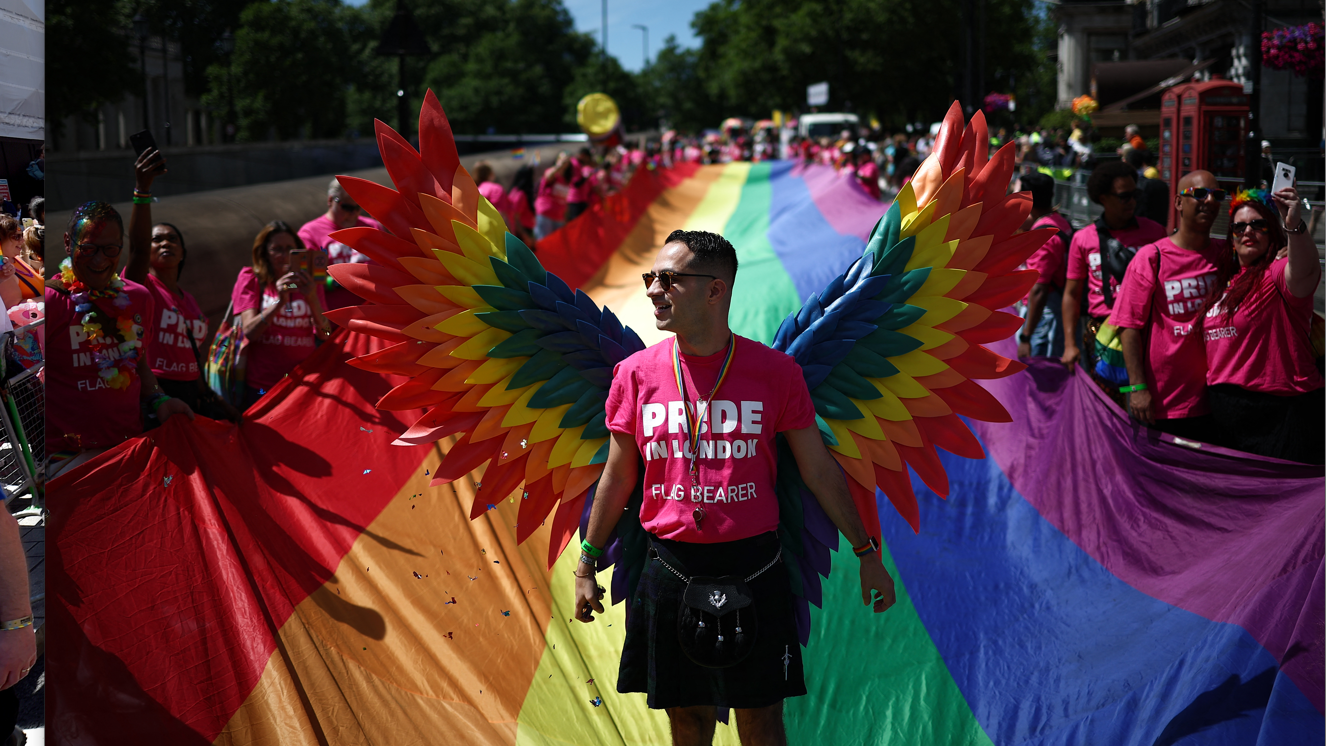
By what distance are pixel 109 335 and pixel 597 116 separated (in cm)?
1673

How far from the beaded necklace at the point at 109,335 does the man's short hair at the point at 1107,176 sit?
4433mm

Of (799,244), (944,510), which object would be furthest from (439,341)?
(799,244)

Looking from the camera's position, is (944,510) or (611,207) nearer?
(944,510)

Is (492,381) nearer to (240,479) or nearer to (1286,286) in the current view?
(240,479)

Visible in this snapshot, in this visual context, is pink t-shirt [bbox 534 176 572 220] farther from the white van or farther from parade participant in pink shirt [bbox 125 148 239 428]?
the white van

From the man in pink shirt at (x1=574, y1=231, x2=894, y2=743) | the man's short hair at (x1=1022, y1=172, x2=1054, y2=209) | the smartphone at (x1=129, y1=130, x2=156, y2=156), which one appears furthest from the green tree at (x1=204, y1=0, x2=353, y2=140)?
the man in pink shirt at (x1=574, y1=231, x2=894, y2=743)

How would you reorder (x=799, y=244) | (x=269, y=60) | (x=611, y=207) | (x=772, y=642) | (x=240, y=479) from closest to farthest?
(x=772, y=642) → (x=240, y=479) → (x=799, y=244) → (x=611, y=207) → (x=269, y=60)

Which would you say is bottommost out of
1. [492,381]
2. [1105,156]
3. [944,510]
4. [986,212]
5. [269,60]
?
[944,510]

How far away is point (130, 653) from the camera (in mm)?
3428

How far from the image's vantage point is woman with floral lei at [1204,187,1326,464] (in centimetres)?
446

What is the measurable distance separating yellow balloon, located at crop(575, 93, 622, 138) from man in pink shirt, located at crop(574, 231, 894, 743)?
1733 centimetres

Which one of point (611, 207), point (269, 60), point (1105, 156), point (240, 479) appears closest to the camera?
point (240, 479)

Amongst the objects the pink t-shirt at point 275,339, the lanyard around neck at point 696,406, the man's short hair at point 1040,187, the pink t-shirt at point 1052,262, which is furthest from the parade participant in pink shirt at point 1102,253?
the pink t-shirt at point 275,339

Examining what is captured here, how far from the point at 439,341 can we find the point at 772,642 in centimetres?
134
